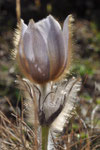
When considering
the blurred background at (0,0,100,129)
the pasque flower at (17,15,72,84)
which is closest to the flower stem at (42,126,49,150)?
the pasque flower at (17,15,72,84)

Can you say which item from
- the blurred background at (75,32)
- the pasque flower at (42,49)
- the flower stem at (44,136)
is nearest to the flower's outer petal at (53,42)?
the pasque flower at (42,49)

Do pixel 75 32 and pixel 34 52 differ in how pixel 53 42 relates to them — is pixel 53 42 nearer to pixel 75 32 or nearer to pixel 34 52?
pixel 34 52

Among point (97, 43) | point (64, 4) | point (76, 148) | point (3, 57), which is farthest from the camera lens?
point (64, 4)

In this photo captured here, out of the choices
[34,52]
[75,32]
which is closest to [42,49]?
[34,52]

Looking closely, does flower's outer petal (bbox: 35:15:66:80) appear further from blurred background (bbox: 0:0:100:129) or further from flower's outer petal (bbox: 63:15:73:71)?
blurred background (bbox: 0:0:100:129)

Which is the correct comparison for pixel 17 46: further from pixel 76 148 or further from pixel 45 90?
pixel 76 148

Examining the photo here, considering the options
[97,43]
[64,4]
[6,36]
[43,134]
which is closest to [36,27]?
[43,134]
